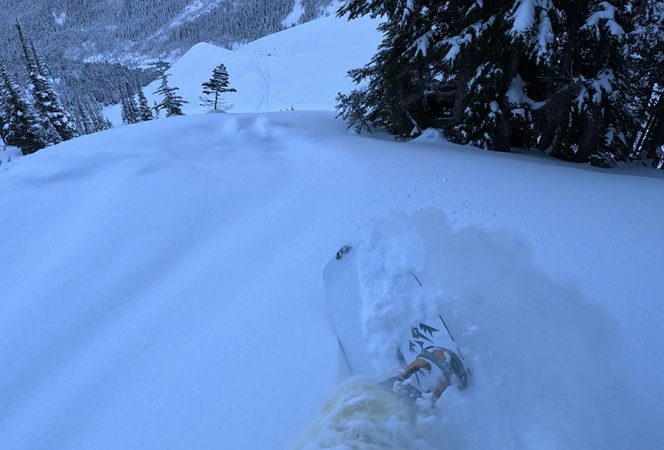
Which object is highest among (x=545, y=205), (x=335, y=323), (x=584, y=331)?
(x=545, y=205)

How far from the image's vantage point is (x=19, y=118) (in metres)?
26.0

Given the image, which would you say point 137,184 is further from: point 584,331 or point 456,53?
point 456,53

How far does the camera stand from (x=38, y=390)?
2.51 m

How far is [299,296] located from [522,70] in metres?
7.22

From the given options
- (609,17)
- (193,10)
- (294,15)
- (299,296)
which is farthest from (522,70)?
(193,10)

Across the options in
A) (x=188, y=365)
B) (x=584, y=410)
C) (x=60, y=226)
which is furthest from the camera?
(x=60, y=226)

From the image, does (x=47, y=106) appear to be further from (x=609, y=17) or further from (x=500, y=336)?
(x=500, y=336)

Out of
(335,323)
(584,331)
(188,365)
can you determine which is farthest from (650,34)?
Answer: (188,365)

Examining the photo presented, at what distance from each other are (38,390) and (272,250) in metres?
2.18

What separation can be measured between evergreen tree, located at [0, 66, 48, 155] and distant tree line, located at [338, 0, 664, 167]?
2966 cm

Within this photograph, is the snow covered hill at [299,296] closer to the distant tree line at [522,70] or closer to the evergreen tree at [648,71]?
the distant tree line at [522,70]

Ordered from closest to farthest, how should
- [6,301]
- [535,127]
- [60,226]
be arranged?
[6,301] → [60,226] → [535,127]

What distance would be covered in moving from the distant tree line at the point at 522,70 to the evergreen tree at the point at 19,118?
29.7 meters

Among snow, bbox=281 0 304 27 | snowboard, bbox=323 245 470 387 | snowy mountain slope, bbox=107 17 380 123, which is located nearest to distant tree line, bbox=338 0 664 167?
snowboard, bbox=323 245 470 387
